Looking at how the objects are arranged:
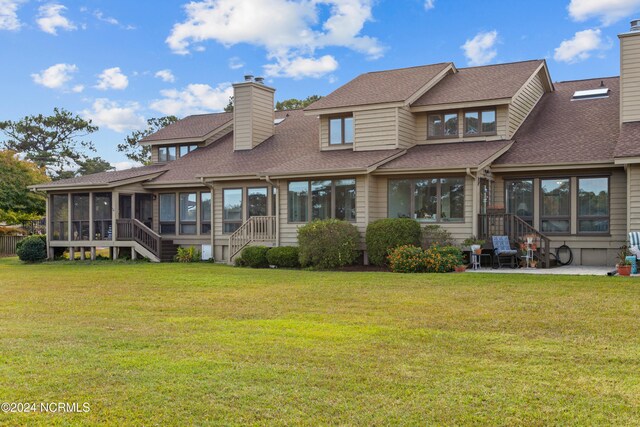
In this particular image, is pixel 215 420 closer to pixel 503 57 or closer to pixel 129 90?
pixel 503 57

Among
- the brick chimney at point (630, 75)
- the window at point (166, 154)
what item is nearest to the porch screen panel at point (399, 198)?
the brick chimney at point (630, 75)

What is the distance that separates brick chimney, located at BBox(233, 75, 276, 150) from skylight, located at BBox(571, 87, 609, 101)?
1161cm

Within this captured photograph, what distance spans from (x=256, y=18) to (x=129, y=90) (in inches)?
493

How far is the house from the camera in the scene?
17.9 metres

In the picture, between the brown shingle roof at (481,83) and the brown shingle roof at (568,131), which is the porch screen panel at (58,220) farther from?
the brown shingle roof at (568,131)

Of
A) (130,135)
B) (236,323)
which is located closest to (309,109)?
(236,323)

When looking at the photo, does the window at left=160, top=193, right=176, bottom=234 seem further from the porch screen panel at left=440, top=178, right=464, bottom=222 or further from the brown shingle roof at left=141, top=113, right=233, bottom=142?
the porch screen panel at left=440, top=178, right=464, bottom=222

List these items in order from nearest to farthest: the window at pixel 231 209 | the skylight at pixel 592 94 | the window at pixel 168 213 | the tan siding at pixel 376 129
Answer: the tan siding at pixel 376 129 → the skylight at pixel 592 94 → the window at pixel 231 209 → the window at pixel 168 213

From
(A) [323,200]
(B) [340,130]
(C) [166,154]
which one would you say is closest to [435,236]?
(A) [323,200]

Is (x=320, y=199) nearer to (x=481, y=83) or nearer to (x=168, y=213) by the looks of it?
(x=481, y=83)

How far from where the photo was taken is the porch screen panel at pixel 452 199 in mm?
18188

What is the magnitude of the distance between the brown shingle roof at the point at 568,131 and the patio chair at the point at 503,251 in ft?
8.10

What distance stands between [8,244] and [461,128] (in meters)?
22.5

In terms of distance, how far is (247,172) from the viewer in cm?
2198
